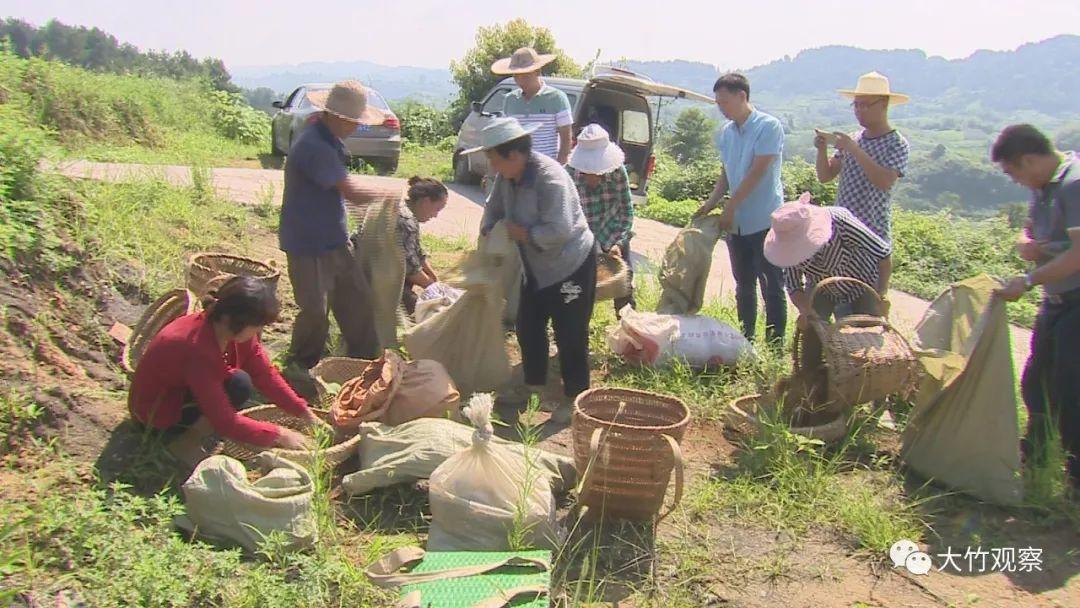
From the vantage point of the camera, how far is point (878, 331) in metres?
4.11

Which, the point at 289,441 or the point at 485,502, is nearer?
the point at 485,502

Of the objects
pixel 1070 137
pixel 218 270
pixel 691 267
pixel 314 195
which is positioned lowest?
pixel 218 270

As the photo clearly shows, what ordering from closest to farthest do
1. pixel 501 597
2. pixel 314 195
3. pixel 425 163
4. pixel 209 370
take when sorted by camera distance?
1. pixel 501 597
2. pixel 209 370
3. pixel 314 195
4. pixel 425 163

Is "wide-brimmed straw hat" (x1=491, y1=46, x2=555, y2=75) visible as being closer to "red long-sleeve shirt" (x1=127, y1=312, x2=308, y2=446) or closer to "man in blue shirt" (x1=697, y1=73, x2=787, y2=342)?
"man in blue shirt" (x1=697, y1=73, x2=787, y2=342)

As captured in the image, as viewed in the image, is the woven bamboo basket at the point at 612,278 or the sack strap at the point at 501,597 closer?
the sack strap at the point at 501,597

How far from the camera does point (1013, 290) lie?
3.63 metres

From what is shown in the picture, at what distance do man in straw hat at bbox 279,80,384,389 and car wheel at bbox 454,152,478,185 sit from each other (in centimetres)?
840

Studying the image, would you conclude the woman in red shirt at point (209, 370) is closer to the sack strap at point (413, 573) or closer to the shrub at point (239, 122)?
the sack strap at point (413, 573)

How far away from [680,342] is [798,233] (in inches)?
45.9

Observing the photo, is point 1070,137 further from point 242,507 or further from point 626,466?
point 242,507

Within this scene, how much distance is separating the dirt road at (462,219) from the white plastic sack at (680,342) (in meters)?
2.10

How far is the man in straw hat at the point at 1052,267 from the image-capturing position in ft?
11.6

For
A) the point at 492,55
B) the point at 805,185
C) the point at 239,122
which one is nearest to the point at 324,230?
the point at 805,185

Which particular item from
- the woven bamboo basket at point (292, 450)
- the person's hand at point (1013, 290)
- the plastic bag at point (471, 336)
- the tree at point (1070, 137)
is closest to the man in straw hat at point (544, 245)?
the plastic bag at point (471, 336)
